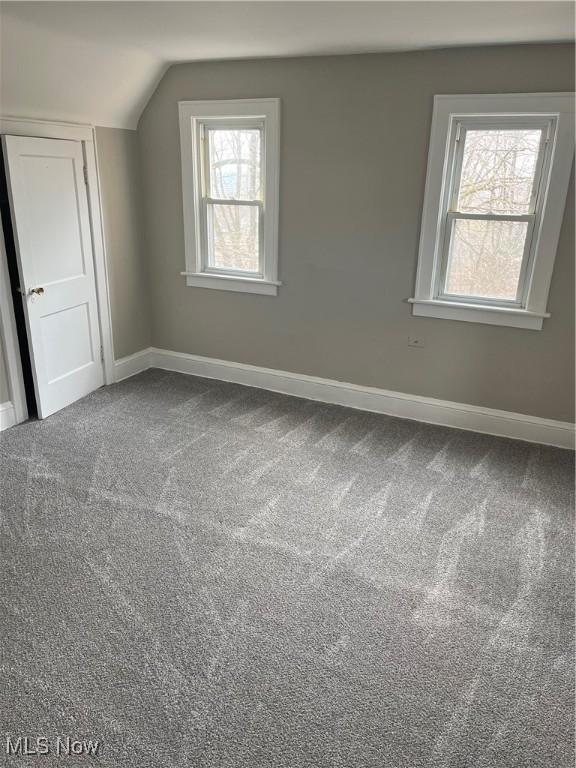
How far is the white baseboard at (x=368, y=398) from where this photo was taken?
3711mm

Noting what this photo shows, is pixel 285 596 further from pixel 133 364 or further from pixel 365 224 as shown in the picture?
pixel 133 364

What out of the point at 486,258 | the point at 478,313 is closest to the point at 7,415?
the point at 478,313

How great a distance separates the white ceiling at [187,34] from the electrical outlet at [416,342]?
1.79m

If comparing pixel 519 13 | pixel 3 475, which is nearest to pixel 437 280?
pixel 519 13

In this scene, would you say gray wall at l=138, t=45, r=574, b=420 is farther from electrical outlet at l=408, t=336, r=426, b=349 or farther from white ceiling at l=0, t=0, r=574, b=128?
white ceiling at l=0, t=0, r=574, b=128

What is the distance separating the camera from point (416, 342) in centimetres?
388

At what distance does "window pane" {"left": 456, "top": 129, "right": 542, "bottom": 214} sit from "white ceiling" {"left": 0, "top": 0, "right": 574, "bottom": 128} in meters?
0.51

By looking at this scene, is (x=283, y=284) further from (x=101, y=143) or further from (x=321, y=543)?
(x=321, y=543)

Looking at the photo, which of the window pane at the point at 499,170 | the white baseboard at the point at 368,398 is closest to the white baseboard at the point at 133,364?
the white baseboard at the point at 368,398

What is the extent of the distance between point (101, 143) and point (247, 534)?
121 inches

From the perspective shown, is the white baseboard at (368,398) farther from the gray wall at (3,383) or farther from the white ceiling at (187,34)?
the white ceiling at (187,34)

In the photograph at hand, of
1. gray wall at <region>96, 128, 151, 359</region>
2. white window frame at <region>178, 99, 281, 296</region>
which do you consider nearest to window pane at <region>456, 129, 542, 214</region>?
white window frame at <region>178, 99, 281, 296</region>

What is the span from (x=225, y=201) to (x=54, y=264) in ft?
4.40

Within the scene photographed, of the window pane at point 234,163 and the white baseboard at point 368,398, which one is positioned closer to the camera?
the white baseboard at point 368,398
